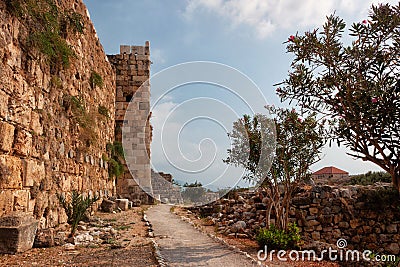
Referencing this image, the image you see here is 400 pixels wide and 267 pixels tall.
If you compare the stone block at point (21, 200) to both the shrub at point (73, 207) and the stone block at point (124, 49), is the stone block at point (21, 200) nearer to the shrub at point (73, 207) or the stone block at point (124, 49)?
the shrub at point (73, 207)

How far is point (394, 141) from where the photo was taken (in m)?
4.44

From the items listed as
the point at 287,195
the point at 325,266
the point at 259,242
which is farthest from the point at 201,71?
the point at 325,266

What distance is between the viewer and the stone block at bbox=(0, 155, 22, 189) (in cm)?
525

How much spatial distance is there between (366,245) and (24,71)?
9.82 m

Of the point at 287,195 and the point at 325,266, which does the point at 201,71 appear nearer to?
the point at 287,195

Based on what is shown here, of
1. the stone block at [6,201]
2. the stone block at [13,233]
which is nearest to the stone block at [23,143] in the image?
the stone block at [6,201]

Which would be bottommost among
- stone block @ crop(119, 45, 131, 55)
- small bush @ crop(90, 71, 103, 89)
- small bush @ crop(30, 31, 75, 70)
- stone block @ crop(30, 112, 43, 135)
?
stone block @ crop(30, 112, 43, 135)

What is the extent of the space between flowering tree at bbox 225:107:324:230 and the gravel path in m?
1.68

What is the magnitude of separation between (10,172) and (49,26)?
127 inches

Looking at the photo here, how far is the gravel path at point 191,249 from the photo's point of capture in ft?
18.4

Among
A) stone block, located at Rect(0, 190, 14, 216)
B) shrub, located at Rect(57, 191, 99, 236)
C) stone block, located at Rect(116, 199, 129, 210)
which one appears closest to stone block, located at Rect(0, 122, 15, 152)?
stone block, located at Rect(0, 190, 14, 216)

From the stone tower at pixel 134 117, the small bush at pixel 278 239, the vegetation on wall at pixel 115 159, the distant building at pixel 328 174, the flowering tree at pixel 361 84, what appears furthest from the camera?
the distant building at pixel 328 174

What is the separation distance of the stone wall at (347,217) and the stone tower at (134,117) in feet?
18.3

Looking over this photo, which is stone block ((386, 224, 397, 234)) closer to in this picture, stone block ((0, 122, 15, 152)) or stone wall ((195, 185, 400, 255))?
stone wall ((195, 185, 400, 255))
